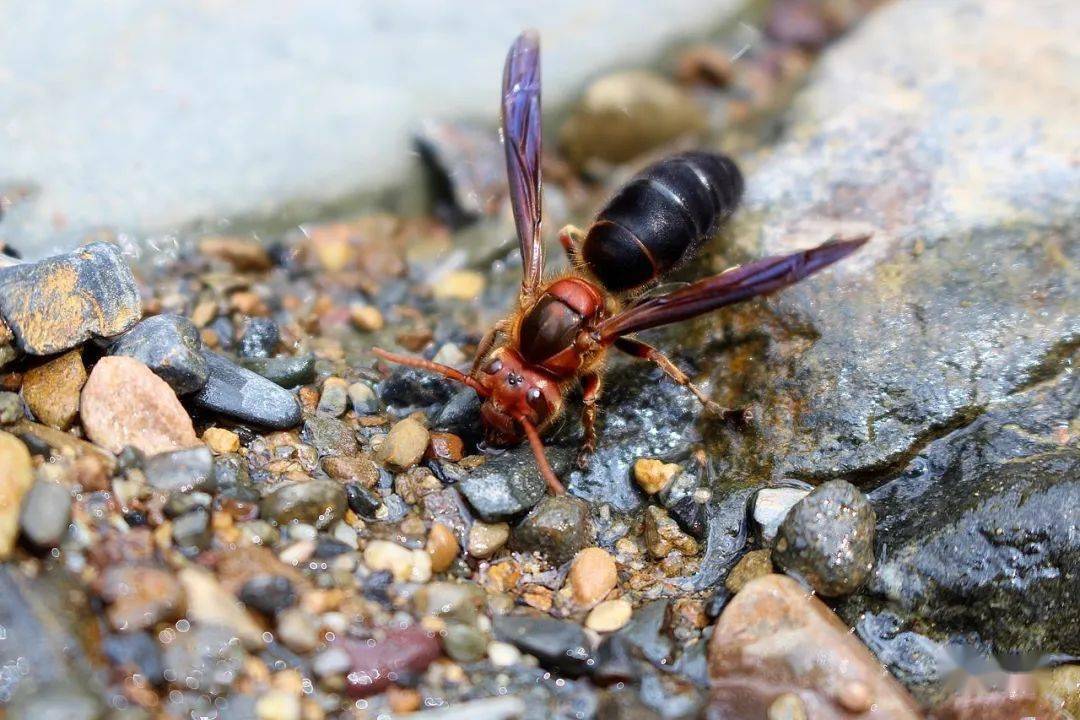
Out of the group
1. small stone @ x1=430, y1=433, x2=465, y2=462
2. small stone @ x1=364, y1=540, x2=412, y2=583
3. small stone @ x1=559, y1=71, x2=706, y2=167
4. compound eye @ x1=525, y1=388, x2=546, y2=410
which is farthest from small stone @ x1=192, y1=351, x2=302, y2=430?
small stone @ x1=559, y1=71, x2=706, y2=167

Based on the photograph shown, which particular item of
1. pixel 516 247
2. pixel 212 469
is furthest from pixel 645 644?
pixel 516 247

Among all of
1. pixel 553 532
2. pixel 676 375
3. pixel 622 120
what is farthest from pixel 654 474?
pixel 622 120

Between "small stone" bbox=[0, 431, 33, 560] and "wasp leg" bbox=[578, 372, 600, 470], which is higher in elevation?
"small stone" bbox=[0, 431, 33, 560]

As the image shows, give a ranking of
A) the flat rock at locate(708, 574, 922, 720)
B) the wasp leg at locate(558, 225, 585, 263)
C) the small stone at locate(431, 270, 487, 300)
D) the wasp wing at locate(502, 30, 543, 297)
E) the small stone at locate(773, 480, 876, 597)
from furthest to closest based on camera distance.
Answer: the small stone at locate(431, 270, 487, 300) → the wasp leg at locate(558, 225, 585, 263) → the wasp wing at locate(502, 30, 543, 297) → the small stone at locate(773, 480, 876, 597) → the flat rock at locate(708, 574, 922, 720)

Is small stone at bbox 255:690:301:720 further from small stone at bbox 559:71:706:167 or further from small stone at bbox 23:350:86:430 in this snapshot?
small stone at bbox 559:71:706:167

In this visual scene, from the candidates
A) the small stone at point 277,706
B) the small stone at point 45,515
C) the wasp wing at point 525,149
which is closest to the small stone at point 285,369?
the wasp wing at point 525,149

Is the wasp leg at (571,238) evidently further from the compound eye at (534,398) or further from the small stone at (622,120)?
the small stone at (622,120)

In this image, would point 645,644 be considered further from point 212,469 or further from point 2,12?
point 2,12
